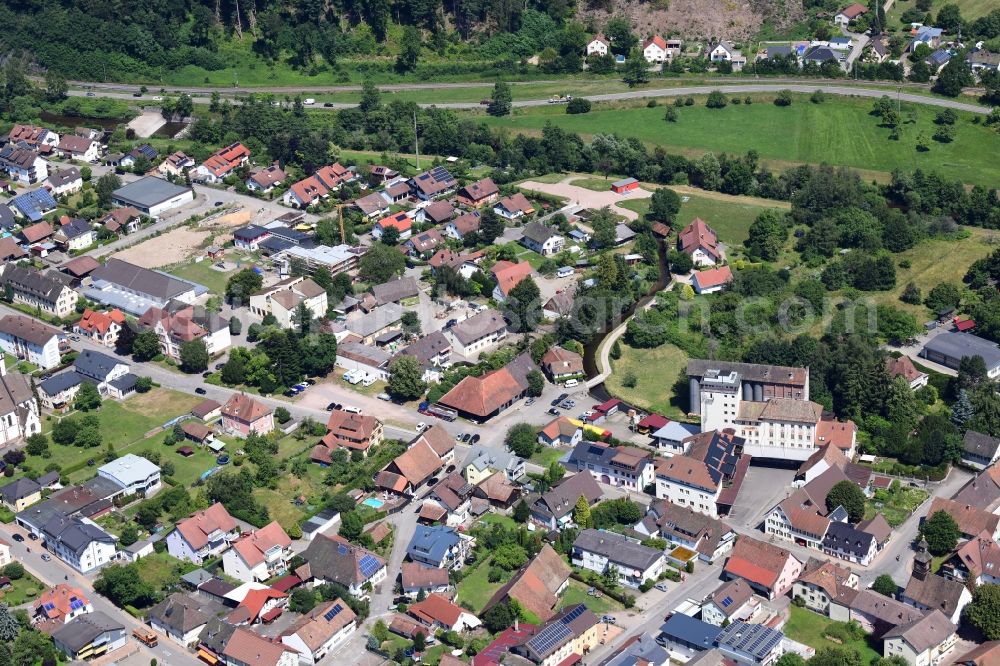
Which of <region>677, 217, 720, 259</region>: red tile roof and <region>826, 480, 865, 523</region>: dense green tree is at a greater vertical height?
<region>677, 217, 720, 259</region>: red tile roof

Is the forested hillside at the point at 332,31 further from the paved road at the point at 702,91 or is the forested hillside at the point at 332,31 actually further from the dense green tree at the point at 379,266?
the dense green tree at the point at 379,266

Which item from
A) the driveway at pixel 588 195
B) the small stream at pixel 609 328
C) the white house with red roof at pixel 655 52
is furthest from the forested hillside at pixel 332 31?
the small stream at pixel 609 328

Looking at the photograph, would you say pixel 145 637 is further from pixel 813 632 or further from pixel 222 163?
pixel 222 163

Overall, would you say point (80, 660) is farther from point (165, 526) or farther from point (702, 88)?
point (702, 88)

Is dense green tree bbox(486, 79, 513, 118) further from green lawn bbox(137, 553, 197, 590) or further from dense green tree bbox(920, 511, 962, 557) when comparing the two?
dense green tree bbox(920, 511, 962, 557)

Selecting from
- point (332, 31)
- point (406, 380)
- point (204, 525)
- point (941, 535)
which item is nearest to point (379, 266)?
point (406, 380)

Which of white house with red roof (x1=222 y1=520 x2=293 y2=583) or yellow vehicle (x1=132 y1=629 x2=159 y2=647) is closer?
yellow vehicle (x1=132 y1=629 x2=159 y2=647)

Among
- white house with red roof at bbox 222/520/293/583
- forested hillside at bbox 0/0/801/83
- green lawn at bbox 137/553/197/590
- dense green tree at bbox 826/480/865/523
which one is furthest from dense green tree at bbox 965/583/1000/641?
forested hillside at bbox 0/0/801/83
